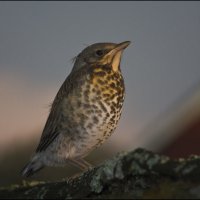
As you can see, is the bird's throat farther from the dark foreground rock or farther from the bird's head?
the dark foreground rock

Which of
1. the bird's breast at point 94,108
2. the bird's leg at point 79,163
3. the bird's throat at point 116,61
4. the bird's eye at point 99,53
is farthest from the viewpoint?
the bird's eye at point 99,53

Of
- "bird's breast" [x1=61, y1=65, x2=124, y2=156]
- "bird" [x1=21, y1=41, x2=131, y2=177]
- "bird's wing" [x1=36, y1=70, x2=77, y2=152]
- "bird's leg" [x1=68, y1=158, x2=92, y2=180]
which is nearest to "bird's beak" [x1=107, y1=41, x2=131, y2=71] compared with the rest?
"bird" [x1=21, y1=41, x2=131, y2=177]

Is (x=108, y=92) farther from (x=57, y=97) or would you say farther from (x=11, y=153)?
(x=11, y=153)

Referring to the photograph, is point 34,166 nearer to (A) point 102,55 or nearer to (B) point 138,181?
(A) point 102,55

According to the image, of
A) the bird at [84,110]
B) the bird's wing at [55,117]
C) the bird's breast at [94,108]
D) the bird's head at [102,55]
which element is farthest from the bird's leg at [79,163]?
the bird's head at [102,55]

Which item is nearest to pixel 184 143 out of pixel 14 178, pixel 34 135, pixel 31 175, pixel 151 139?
pixel 151 139

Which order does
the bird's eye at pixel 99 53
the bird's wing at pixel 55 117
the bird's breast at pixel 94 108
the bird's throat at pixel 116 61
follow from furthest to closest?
the bird's eye at pixel 99 53, the bird's throat at pixel 116 61, the bird's wing at pixel 55 117, the bird's breast at pixel 94 108

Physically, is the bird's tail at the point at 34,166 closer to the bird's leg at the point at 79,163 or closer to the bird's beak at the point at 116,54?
the bird's leg at the point at 79,163

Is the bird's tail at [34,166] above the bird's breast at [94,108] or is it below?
below
